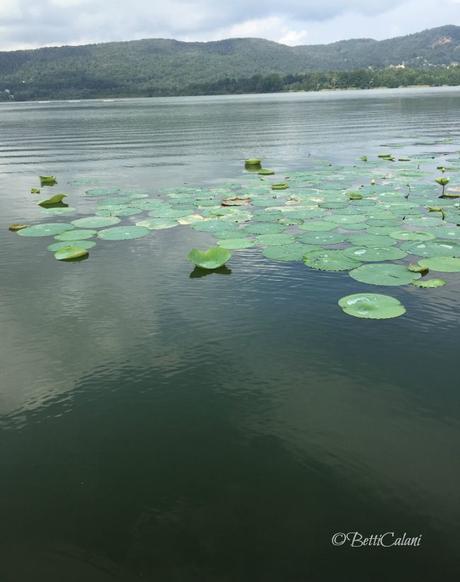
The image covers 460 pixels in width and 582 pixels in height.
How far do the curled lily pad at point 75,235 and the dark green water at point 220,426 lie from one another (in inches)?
80.8

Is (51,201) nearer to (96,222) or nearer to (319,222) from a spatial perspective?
(96,222)

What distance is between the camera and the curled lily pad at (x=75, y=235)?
43.0 feet

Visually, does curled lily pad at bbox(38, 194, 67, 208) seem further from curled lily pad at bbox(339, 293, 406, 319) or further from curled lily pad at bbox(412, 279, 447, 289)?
curled lily pad at bbox(412, 279, 447, 289)

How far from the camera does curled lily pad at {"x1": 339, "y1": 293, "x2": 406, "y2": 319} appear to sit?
26.8 feet

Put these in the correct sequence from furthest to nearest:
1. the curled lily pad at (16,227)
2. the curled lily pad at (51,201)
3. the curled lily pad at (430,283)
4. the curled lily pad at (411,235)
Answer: the curled lily pad at (51,201) < the curled lily pad at (16,227) < the curled lily pad at (411,235) < the curled lily pad at (430,283)

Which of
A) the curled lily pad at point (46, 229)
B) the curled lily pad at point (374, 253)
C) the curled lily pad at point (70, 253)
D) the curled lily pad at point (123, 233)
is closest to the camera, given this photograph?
the curled lily pad at point (374, 253)

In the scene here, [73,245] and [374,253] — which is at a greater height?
[73,245]

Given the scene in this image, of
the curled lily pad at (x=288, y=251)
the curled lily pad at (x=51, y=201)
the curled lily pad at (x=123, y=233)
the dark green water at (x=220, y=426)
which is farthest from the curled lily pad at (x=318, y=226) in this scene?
the curled lily pad at (x=51, y=201)

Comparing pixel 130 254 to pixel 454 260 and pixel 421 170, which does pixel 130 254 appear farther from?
pixel 421 170

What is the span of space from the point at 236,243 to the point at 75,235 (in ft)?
15.3

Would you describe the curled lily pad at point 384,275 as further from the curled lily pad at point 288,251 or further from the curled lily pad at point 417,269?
the curled lily pad at point 288,251

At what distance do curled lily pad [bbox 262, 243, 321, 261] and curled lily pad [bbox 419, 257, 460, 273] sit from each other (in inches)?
95.5

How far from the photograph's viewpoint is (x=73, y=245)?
1259 cm

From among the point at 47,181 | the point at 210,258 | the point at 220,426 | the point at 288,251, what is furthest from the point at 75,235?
the point at 47,181
